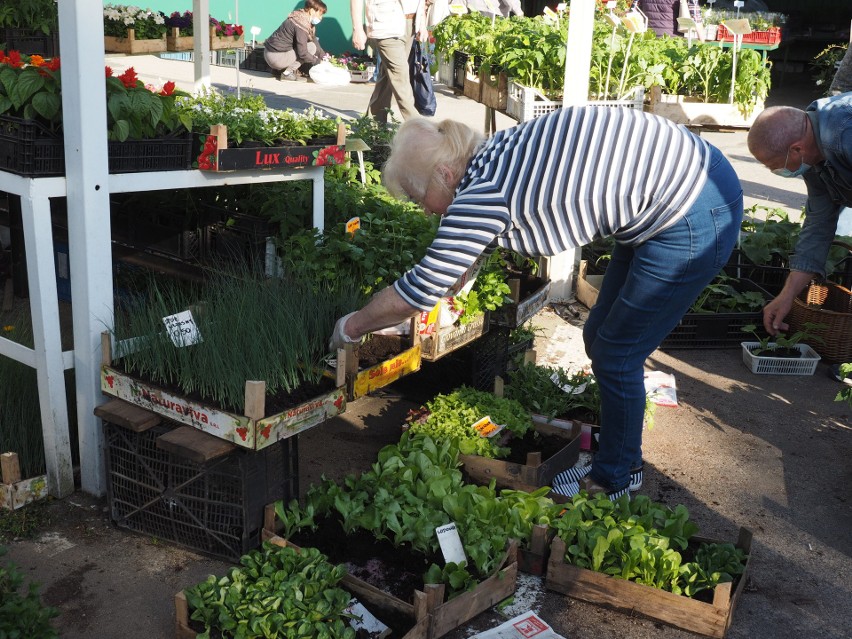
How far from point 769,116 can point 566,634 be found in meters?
1.81

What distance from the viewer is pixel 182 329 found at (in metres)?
2.99

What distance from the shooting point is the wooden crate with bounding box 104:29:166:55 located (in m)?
6.46

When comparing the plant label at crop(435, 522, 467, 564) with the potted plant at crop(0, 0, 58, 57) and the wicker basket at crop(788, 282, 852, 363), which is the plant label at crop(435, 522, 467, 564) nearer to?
the wicker basket at crop(788, 282, 852, 363)

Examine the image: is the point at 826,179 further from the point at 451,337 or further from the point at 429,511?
the point at 429,511

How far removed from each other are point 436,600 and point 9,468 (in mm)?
1556

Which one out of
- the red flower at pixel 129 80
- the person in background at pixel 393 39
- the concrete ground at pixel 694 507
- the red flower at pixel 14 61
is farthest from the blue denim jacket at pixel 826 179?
the person in background at pixel 393 39

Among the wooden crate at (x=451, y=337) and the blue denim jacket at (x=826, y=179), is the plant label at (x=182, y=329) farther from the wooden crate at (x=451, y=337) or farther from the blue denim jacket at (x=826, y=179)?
the blue denim jacket at (x=826, y=179)

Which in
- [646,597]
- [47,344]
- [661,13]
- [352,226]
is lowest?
[646,597]

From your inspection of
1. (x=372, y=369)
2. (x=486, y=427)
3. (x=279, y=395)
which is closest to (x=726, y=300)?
(x=486, y=427)

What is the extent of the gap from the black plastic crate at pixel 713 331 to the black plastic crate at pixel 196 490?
2.72 metres

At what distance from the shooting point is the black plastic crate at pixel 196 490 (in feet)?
9.13

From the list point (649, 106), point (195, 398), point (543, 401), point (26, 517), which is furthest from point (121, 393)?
point (649, 106)

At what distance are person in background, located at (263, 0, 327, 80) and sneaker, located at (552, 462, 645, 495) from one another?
35.5 feet

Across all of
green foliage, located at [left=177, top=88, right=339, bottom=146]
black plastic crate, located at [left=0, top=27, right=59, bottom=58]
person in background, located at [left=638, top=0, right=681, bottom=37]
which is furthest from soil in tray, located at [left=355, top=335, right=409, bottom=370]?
person in background, located at [left=638, top=0, right=681, bottom=37]
